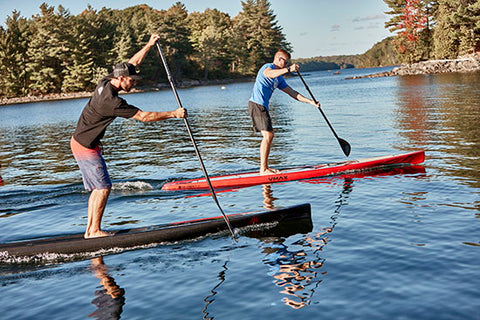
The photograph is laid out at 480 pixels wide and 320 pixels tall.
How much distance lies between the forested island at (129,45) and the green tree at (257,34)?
6064 millimetres

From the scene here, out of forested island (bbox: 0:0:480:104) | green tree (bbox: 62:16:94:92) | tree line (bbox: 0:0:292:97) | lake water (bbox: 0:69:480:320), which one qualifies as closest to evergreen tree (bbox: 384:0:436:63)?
forested island (bbox: 0:0:480:104)

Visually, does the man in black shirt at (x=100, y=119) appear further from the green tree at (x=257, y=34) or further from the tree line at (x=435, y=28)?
the green tree at (x=257, y=34)

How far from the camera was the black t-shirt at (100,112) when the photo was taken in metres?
6.77

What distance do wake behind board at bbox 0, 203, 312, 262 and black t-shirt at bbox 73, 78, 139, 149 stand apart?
1570 mm

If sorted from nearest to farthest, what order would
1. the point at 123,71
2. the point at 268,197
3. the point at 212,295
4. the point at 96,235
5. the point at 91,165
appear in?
the point at 212,295 < the point at 123,71 < the point at 91,165 < the point at 96,235 < the point at 268,197

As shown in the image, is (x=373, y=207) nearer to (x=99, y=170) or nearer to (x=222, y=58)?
(x=99, y=170)

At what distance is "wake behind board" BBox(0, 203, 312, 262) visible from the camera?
7371 millimetres

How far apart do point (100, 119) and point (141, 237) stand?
199cm

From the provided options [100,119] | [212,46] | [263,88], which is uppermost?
[212,46]

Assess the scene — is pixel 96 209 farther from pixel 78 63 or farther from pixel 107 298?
pixel 78 63

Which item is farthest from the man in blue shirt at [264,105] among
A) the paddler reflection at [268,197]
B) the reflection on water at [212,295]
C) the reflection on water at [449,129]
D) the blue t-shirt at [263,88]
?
the reflection on water at [212,295]

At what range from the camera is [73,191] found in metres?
12.1

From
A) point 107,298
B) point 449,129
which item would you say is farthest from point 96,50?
point 107,298

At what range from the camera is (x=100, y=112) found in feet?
22.7
